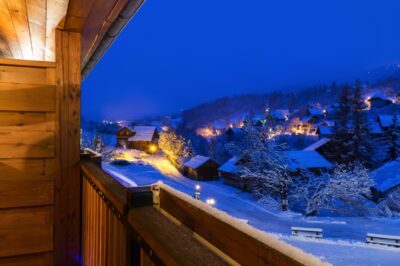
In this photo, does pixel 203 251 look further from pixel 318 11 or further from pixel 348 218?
pixel 318 11

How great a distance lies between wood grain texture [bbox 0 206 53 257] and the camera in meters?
2.18

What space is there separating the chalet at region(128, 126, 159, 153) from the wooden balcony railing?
3099cm

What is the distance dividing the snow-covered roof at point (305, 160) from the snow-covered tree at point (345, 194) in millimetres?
2623

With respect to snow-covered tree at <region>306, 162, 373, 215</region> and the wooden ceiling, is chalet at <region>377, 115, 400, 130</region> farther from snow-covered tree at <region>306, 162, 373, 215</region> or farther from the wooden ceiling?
the wooden ceiling

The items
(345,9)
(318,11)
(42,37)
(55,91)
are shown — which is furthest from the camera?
(318,11)

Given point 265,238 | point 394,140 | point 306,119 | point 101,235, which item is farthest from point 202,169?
point 265,238

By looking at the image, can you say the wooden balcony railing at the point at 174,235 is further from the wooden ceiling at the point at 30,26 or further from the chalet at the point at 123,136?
the chalet at the point at 123,136

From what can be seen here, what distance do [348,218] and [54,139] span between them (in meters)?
14.6

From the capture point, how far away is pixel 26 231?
2242 mm

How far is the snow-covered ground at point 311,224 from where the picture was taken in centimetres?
771

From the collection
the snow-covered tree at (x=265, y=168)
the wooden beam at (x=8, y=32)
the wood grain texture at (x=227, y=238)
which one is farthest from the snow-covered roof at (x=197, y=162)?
the wood grain texture at (x=227, y=238)

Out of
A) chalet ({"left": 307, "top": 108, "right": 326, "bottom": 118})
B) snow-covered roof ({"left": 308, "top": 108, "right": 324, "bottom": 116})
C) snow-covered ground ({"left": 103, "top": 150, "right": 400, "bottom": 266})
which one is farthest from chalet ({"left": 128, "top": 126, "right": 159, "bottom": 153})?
snow-covered roof ({"left": 308, "top": 108, "right": 324, "bottom": 116})

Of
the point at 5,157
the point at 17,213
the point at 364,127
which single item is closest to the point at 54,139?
the point at 5,157

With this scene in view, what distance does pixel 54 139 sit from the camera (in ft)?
7.57
